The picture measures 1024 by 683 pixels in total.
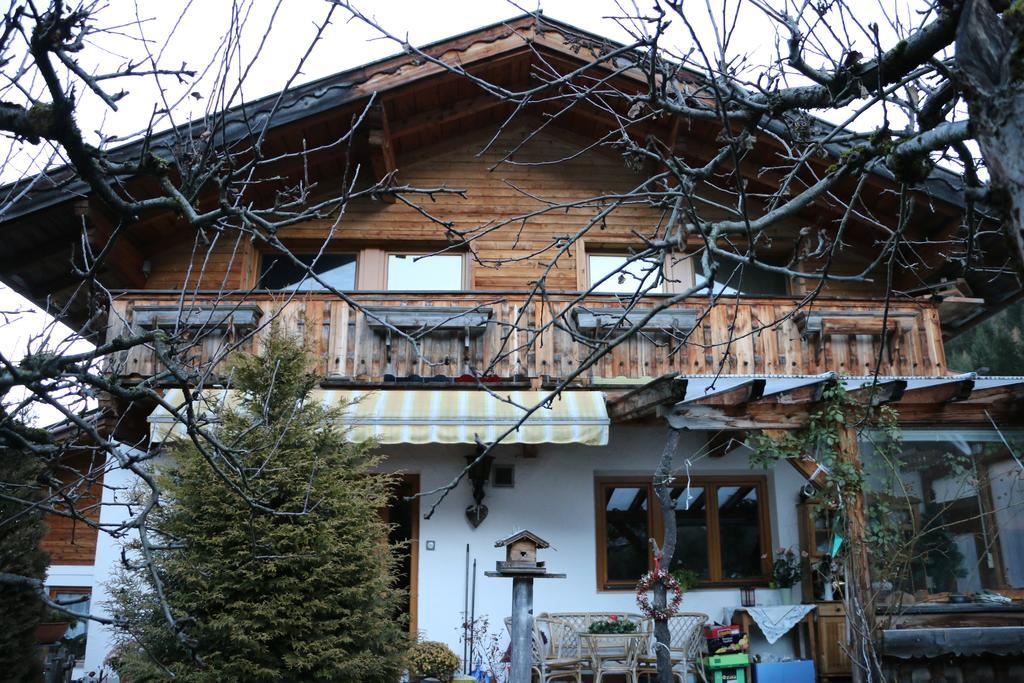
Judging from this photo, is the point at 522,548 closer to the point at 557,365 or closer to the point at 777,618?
the point at 557,365

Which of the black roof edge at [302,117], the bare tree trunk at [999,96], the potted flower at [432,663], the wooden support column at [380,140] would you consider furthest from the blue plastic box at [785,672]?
the bare tree trunk at [999,96]

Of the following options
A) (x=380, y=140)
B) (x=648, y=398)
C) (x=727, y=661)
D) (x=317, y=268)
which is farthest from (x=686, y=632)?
(x=380, y=140)

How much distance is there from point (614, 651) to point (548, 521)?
1831 millimetres

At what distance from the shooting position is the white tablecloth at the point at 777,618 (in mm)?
9891

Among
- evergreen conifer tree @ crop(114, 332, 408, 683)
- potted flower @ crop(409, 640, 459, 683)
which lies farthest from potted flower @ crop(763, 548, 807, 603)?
evergreen conifer tree @ crop(114, 332, 408, 683)

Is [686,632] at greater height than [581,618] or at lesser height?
lesser

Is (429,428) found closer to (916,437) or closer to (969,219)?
(916,437)

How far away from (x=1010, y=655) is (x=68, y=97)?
24.8ft

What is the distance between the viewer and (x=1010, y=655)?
24.1 ft

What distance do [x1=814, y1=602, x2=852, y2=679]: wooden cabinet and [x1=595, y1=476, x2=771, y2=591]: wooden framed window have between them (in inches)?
38.1

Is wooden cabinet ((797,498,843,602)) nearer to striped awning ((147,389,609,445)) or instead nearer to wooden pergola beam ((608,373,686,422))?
wooden pergola beam ((608,373,686,422))

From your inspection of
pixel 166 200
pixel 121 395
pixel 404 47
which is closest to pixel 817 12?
pixel 404 47

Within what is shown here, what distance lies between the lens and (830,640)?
9.84 meters

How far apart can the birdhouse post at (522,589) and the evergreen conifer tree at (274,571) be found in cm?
97
